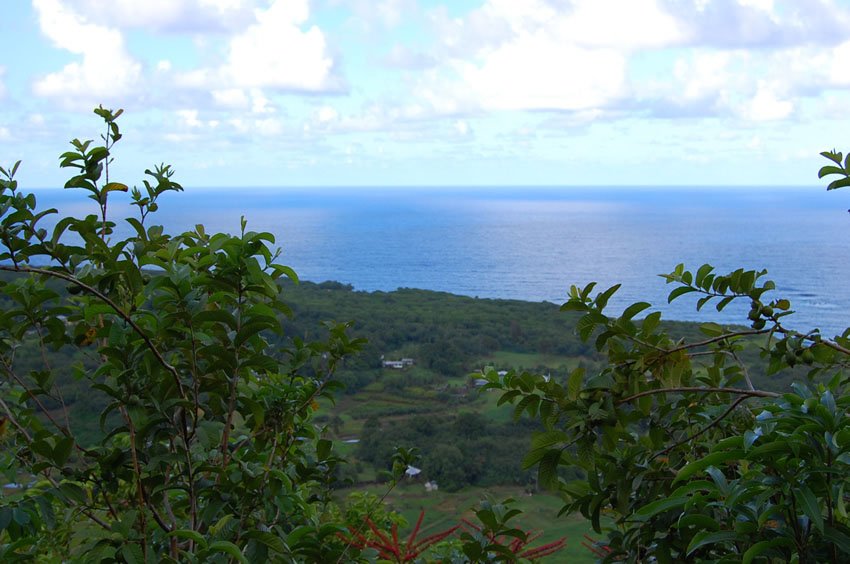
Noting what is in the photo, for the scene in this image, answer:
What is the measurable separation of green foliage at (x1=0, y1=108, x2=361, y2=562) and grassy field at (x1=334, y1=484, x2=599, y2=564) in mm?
2196

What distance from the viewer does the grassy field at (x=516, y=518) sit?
4347 mm

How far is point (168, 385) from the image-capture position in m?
1.69

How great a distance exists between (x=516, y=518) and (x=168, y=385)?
378 cm

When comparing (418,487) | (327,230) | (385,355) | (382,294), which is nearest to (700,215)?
(327,230)

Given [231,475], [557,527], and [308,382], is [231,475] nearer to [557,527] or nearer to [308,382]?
[308,382]

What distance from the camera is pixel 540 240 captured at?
55.7 meters

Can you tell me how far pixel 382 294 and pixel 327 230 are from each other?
153 ft

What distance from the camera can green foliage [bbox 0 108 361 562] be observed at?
1.57 metres

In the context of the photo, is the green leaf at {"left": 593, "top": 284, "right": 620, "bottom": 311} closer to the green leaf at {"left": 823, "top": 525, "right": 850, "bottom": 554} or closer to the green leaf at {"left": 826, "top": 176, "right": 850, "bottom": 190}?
the green leaf at {"left": 826, "top": 176, "right": 850, "bottom": 190}

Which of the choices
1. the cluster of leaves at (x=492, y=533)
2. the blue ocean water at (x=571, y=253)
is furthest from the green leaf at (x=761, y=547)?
the blue ocean water at (x=571, y=253)

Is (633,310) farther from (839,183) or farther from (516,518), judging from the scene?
(516,518)

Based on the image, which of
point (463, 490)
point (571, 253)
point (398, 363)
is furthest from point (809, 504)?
point (571, 253)

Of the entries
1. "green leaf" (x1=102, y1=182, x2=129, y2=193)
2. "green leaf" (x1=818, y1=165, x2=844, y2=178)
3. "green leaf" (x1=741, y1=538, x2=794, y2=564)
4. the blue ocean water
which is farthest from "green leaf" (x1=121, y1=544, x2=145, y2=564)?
the blue ocean water

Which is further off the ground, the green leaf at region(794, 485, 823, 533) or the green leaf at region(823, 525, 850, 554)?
the green leaf at region(794, 485, 823, 533)
